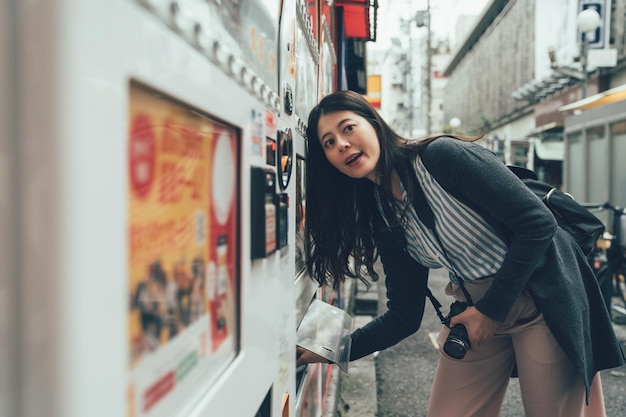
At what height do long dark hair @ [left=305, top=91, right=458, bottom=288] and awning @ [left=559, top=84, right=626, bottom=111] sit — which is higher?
awning @ [left=559, top=84, right=626, bottom=111]

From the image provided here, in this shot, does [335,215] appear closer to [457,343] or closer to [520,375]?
[457,343]

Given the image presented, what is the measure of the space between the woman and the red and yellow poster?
0.80 meters

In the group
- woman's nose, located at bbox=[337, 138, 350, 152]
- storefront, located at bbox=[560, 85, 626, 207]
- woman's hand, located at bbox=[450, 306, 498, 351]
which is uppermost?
storefront, located at bbox=[560, 85, 626, 207]

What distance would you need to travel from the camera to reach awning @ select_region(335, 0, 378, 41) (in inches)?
175

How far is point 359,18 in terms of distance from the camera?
4.88 m

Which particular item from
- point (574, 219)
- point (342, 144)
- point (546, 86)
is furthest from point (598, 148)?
point (546, 86)

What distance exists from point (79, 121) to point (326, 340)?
1428 millimetres

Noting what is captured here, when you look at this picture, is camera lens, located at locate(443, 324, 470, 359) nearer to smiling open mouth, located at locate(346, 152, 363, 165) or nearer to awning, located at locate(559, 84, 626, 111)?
smiling open mouth, located at locate(346, 152, 363, 165)

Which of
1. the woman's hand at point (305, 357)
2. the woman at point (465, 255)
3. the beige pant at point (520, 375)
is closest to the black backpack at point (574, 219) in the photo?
the woman at point (465, 255)

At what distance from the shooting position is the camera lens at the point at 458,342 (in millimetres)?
1652

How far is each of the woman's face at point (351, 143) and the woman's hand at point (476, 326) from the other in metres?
0.51

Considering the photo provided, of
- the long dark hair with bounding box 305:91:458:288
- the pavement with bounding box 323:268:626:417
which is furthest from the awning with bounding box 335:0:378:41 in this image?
the long dark hair with bounding box 305:91:458:288

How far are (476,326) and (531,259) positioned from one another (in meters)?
0.27

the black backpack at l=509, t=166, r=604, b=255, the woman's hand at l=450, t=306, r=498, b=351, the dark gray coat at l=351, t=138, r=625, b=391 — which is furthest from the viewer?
the black backpack at l=509, t=166, r=604, b=255
